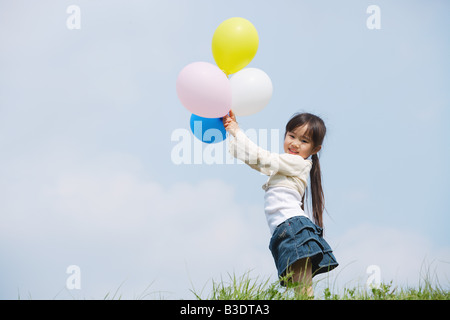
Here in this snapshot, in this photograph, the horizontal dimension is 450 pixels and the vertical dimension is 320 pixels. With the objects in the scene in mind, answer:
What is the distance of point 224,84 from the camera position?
309 centimetres

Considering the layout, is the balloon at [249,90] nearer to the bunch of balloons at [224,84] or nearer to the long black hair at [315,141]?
the bunch of balloons at [224,84]

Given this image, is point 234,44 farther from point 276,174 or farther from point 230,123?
point 276,174

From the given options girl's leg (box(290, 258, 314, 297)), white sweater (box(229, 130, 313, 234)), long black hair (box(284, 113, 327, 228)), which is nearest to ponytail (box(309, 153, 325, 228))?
long black hair (box(284, 113, 327, 228))

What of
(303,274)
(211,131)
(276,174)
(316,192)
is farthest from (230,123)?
(303,274)

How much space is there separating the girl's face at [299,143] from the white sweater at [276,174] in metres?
0.11

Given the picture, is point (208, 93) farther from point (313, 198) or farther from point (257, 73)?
point (313, 198)

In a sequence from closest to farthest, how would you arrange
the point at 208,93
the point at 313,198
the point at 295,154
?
the point at 208,93, the point at 295,154, the point at 313,198

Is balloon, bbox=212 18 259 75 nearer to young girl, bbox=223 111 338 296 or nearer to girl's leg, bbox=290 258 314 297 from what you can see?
young girl, bbox=223 111 338 296

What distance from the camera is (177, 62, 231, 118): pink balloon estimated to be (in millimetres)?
3027

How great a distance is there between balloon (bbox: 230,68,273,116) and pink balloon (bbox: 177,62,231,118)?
0.08 meters

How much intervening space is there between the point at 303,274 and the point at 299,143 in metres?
0.87
